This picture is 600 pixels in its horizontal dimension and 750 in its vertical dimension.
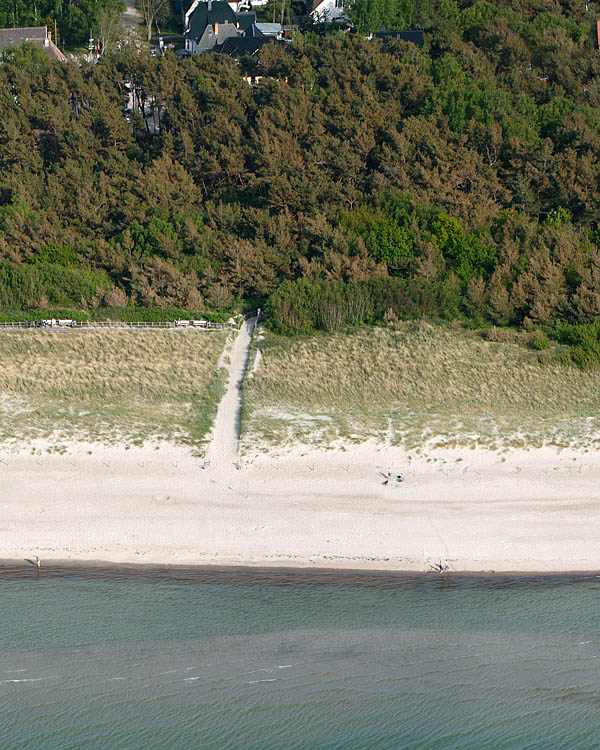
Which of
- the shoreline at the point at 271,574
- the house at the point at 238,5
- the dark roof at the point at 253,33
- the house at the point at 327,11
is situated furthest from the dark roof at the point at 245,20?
the shoreline at the point at 271,574

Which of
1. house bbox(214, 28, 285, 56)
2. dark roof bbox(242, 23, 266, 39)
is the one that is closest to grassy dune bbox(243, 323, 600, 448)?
house bbox(214, 28, 285, 56)

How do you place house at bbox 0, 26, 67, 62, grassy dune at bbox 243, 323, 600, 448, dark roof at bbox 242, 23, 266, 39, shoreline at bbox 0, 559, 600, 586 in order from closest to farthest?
shoreline at bbox 0, 559, 600, 586
grassy dune at bbox 243, 323, 600, 448
dark roof at bbox 242, 23, 266, 39
house at bbox 0, 26, 67, 62

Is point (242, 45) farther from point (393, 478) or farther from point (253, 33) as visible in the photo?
point (393, 478)

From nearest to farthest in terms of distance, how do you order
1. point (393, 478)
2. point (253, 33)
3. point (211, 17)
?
point (393, 478) → point (253, 33) → point (211, 17)

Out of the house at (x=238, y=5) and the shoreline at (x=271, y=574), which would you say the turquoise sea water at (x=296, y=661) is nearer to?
the shoreline at (x=271, y=574)

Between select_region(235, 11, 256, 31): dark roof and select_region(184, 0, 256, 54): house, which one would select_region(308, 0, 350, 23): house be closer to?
select_region(235, 11, 256, 31): dark roof


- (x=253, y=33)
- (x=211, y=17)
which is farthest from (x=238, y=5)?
(x=253, y=33)
